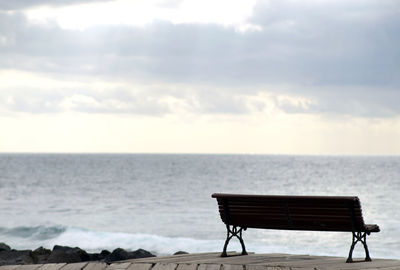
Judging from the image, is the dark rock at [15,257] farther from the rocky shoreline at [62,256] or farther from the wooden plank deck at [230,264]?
the wooden plank deck at [230,264]

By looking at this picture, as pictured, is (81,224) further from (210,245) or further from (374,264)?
(374,264)

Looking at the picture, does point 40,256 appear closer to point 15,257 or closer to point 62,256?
point 15,257

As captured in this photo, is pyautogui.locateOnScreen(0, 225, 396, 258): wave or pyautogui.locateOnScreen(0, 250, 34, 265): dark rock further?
pyautogui.locateOnScreen(0, 225, 396, 258): wave

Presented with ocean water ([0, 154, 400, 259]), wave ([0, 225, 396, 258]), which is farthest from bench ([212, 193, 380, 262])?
ocean water ([0, 154, 400, 259])

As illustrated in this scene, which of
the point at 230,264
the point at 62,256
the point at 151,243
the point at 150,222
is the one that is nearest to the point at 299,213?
the point at 230,264

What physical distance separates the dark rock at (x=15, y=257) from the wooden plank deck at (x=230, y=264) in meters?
5.90

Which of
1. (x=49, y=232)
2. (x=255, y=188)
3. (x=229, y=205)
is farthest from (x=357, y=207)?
(x=255, y=188)

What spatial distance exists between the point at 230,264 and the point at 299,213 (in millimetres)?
1194

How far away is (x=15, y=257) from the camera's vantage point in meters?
14.1

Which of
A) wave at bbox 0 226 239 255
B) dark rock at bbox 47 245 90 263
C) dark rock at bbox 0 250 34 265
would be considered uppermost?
wave at bbox 0 226 239 255

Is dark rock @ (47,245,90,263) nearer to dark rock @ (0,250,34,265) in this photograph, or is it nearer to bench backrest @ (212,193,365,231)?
dark rock @ (0,250,34,265)

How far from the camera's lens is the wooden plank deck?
24.9ft

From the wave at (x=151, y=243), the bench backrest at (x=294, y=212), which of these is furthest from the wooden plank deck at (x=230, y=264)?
the wave at (x=151, y=243)

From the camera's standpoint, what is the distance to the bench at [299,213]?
316 inches
